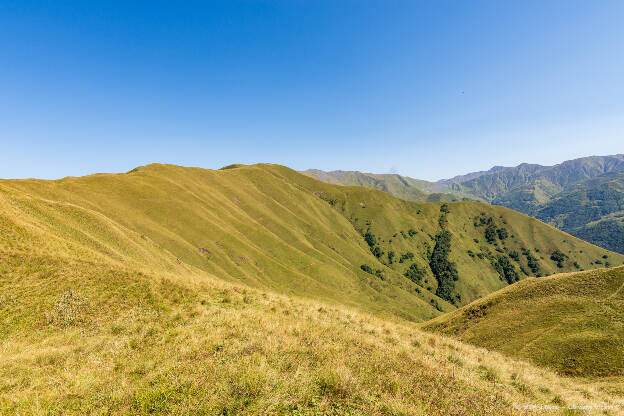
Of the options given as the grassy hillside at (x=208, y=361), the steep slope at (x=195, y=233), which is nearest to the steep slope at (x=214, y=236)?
the steep slope at (x=195, y=233)

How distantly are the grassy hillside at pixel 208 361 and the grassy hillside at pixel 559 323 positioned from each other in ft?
36.3

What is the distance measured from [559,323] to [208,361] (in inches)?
1251

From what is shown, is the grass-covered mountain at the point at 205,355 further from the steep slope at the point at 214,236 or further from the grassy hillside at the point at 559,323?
the grassy hillside at the point at 559,323

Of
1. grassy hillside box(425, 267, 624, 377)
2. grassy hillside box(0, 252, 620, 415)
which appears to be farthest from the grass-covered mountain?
grassy hillside box(425, 267, 624, 377)

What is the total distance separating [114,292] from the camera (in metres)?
14.6

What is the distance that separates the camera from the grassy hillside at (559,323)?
1880 centimetres

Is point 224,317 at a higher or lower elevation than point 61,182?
lower

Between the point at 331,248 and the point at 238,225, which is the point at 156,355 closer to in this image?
the point at 238,225

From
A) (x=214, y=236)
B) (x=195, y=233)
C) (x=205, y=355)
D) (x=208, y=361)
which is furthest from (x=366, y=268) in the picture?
(x=208, y=361)

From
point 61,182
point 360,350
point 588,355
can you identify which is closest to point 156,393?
point 360,350

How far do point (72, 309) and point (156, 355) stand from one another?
8935 millimetres

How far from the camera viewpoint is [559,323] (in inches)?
925

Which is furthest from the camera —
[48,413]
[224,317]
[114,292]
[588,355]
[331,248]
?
[331,248]

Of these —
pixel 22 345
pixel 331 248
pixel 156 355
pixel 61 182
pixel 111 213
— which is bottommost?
pixel 331 248
